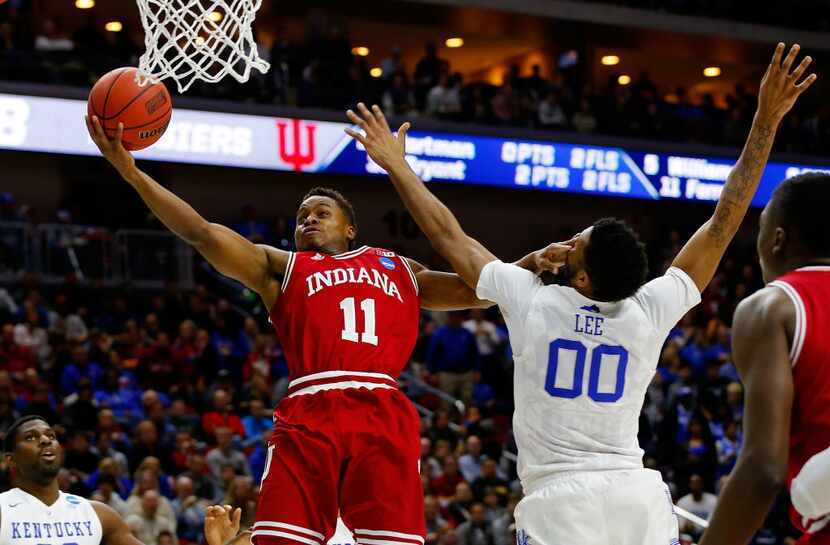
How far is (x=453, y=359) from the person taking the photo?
16.1 meters

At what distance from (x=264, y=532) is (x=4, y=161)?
54.3ft

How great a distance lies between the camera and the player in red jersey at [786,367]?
2912 mm

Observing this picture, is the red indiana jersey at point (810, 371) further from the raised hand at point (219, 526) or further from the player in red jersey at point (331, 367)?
the raised hand at point (219, 526)

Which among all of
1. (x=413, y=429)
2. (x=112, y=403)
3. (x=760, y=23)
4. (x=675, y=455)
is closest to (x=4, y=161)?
(x=112, y=403)

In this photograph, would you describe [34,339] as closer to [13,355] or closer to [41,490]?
[13,355]

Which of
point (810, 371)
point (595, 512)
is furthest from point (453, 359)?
point (810, 371)

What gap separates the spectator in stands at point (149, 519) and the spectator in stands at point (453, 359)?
19.8ft

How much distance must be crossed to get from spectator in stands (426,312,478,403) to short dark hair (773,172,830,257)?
42.5 feet

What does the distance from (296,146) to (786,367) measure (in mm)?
16127

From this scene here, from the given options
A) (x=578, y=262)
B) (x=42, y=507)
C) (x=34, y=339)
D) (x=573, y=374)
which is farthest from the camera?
(x=34, y=339)

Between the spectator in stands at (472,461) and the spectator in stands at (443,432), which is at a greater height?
the spectator in stands at (443,432)

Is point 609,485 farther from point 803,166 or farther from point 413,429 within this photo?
point 803,166

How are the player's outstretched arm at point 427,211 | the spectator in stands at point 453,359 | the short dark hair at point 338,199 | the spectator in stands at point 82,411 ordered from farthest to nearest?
the spectator in stands at point 453,359, the spectator in stands at point 82,411, the short dark hair at point 338,199, the player's outstretched arm at point 427,211

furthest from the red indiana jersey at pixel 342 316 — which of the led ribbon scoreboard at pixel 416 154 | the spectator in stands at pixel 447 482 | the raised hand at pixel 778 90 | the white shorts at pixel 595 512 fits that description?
the led ribbon scoreboard at pixel 416 154
